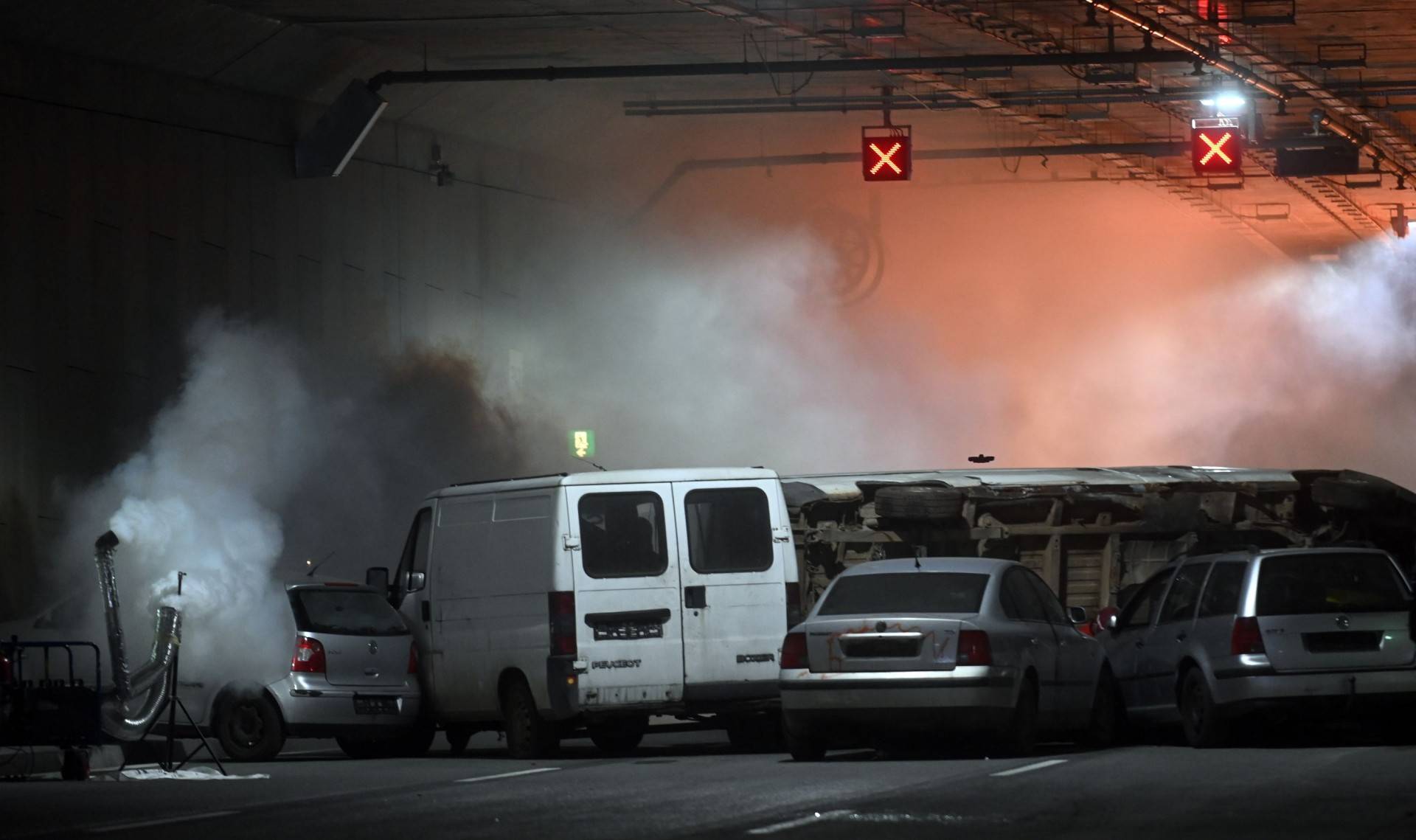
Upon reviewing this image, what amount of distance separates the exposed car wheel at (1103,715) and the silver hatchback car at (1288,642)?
1.12ft

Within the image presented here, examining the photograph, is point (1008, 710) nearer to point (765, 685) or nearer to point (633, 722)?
point (765, 685)

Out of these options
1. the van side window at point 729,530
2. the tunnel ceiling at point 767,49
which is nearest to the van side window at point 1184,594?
the van side window at point 729,530

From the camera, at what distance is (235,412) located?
81.2 feet

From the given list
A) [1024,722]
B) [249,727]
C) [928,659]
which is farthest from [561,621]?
[1024,722]

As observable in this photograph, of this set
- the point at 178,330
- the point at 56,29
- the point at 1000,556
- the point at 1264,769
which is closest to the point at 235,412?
the point at 178,330

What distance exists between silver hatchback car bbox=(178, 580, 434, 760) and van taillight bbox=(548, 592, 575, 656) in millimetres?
2199

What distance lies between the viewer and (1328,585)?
48.8ft

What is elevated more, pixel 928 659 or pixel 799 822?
pixel 928 659

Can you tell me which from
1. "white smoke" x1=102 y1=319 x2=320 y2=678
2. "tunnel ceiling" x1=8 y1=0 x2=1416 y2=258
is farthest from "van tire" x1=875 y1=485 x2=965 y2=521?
"tunnel ceiling" x1=8 y1=0 x2=1416 y2=258

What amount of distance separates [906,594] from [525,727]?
314cm

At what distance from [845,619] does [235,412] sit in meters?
12.4

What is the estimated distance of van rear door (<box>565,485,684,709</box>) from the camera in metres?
15.5

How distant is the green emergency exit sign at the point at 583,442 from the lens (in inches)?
1399

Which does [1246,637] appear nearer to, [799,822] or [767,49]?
[799,822]
